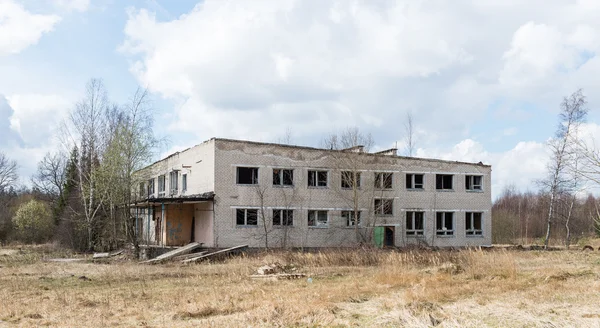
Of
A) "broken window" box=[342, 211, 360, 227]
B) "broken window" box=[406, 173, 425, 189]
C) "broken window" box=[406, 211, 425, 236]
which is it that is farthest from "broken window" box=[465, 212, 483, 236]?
"broken window" box=[342, 211, 360, 227]

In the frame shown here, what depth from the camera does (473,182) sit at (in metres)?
42.4

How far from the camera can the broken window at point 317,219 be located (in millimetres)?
36594

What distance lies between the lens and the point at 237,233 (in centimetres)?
3394

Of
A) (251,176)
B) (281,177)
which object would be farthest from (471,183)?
(251,176)

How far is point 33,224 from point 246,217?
82.2 feet

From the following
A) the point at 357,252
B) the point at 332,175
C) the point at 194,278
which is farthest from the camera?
the point at 332,175

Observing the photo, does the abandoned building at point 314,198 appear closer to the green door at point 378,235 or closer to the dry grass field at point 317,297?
the green door at point 378,235

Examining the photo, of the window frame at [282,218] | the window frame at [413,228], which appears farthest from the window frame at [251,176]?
the window frame at [413,228]

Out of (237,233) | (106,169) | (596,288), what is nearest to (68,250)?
(106,169)

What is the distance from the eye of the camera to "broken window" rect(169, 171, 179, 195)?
41156 millimetres

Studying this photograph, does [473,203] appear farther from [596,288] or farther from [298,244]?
[596,288]

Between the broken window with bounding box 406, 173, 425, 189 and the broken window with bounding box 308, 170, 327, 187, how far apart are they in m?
6.33

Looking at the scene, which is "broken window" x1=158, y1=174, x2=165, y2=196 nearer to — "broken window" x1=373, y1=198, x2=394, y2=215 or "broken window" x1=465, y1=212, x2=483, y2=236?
"broken window" x1=373, y1=198, x2=394, y2=215

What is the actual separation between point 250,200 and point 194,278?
14247 millimetres
